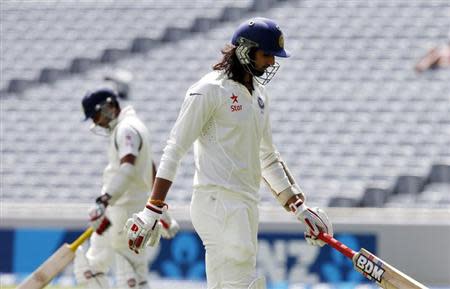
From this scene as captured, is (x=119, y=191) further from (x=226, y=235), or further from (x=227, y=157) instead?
(x=226, y=235)

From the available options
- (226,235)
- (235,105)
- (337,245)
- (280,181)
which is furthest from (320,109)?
(226,235)

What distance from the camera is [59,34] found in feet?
65.7

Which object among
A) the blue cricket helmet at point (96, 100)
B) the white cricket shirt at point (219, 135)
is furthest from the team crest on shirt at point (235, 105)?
the blue cricket helmet at point (96, 100)

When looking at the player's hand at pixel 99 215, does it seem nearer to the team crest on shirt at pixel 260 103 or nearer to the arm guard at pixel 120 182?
the arm guard at pixel 120 182

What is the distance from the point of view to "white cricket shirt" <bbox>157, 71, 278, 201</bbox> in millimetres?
5965

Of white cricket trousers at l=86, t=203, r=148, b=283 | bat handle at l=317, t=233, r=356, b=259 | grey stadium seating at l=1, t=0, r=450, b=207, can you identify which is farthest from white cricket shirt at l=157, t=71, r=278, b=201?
grey stadium seating at l=1, t=0, r=450, b=207

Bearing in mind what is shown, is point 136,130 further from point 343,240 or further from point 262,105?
point 343,240

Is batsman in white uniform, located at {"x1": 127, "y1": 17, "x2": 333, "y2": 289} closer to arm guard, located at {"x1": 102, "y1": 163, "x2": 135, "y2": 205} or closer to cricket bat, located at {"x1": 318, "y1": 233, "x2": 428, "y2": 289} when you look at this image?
cricket bat, located at {"x1": 318, "y1": 233, "x2": 428, "y2": 289}

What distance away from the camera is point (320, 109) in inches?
663

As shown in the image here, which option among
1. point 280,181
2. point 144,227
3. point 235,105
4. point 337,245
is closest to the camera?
point 144,227

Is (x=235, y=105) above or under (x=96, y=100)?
above

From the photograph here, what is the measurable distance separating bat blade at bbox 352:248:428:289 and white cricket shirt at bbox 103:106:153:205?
2911 mm

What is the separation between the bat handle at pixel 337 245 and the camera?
625 centimetres

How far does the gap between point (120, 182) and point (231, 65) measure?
271 cm
